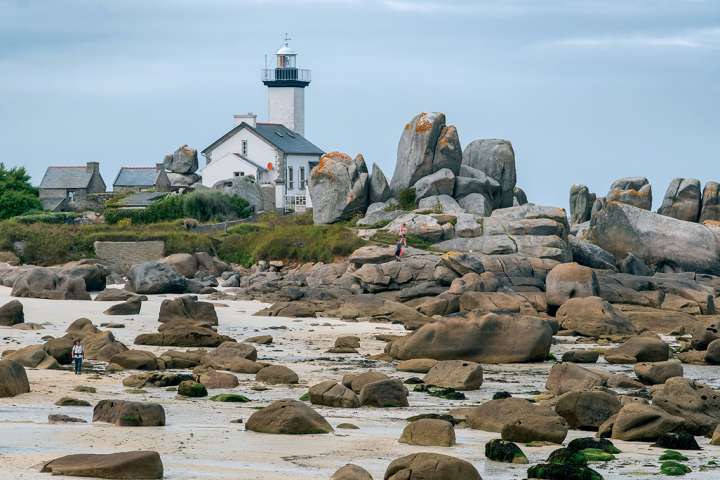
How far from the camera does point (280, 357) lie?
991 inches

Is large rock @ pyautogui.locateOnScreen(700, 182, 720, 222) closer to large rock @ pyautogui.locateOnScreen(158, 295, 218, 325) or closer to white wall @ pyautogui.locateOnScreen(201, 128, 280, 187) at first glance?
white wall @ pyautogui.locateOnScreen(201, 128, 280, 187)

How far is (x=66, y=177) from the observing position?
2894 inches

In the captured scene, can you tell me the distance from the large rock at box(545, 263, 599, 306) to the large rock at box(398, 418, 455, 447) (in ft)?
70.1

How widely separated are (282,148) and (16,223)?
71.6ft

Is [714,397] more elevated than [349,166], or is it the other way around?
[349,166]

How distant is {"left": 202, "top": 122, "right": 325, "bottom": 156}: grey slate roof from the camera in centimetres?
7519

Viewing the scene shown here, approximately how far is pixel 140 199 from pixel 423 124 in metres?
19.0

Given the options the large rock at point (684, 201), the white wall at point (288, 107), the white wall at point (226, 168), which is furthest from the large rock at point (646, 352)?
the white wall at point (288, 107)

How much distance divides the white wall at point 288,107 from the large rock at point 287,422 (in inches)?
2743

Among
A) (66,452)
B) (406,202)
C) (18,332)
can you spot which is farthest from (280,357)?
(406,202)

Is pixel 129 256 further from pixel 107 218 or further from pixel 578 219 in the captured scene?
pixel 578 219

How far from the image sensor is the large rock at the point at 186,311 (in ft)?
101

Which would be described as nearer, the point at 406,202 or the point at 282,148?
the point at 406,202

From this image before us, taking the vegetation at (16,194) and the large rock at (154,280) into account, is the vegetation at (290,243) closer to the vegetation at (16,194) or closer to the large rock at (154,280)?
the large rock at (154,280)
